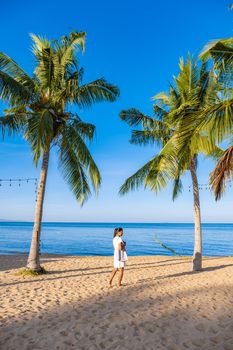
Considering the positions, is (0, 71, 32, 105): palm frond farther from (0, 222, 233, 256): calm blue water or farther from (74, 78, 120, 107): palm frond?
(0, 222, 233, 256): calm blue water

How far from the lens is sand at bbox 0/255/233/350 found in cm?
523

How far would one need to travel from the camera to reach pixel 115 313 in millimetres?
6750

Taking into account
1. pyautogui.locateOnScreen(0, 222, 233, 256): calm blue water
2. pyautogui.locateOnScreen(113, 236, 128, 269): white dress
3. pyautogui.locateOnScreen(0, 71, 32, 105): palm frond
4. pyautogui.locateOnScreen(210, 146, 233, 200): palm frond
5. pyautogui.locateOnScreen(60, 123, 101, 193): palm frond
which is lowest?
pyautogui.locateOnScreen(0, 222, 233, 256): calm blue water

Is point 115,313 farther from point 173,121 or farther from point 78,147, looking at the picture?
point 173,121

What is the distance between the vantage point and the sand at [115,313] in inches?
206

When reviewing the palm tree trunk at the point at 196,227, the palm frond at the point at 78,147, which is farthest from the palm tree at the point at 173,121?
the palm frond at the point at 78,147

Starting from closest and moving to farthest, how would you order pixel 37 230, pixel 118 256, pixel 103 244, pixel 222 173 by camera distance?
1. pixel 222 173
2. pixel 118 256
3. pixel 37 230
4. pixel 103 244

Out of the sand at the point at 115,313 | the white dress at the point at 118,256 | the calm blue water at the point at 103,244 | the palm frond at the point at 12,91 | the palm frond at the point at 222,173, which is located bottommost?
the calm blue water at the point at 103,244

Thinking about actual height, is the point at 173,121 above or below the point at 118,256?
above

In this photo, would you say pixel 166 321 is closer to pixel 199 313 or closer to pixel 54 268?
pixel 199 313

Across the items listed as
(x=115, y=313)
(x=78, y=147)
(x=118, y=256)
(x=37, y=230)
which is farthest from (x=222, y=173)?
(x=37, y=230)

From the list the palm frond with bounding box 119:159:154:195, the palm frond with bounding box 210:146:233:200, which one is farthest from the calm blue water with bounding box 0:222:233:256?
the palm frond with bounding box 210:146:233:200

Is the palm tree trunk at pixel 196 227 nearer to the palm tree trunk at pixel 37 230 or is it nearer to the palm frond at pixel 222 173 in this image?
the palm frond at pixel 222 173

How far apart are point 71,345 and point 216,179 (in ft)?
18.5
